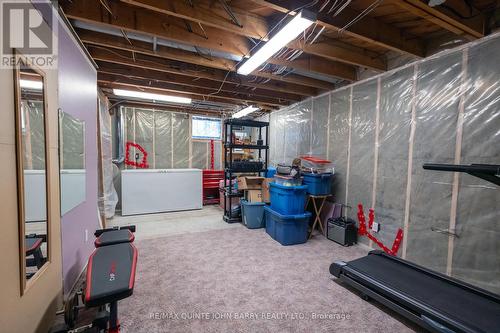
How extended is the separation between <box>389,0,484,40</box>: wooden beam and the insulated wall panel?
258 mm

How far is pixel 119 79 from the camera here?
3506 mm

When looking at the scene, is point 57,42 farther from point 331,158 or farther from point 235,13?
point 331,158

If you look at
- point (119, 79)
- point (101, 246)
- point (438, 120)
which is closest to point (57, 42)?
point (101, 246)

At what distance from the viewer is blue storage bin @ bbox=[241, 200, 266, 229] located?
12.9 ft

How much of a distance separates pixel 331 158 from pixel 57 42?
357 centimetres

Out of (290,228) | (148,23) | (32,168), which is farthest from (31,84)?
(290,228)

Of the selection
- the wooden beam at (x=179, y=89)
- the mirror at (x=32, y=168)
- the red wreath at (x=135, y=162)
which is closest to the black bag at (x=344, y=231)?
the wooden beam at (x=179, y=89)

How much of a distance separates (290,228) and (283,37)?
2.45 m

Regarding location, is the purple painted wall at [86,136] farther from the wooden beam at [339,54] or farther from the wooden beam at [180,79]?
the wooden beam at [339,54]

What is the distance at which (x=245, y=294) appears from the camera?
2.05 metres

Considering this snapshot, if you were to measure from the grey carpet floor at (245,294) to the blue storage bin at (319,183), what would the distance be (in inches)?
32.8

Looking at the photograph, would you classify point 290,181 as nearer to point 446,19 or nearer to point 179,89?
point 446,19

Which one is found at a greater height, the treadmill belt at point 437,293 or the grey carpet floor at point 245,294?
the treadmill belt at point 437,293

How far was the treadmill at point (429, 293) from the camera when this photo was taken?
150 centimetres
